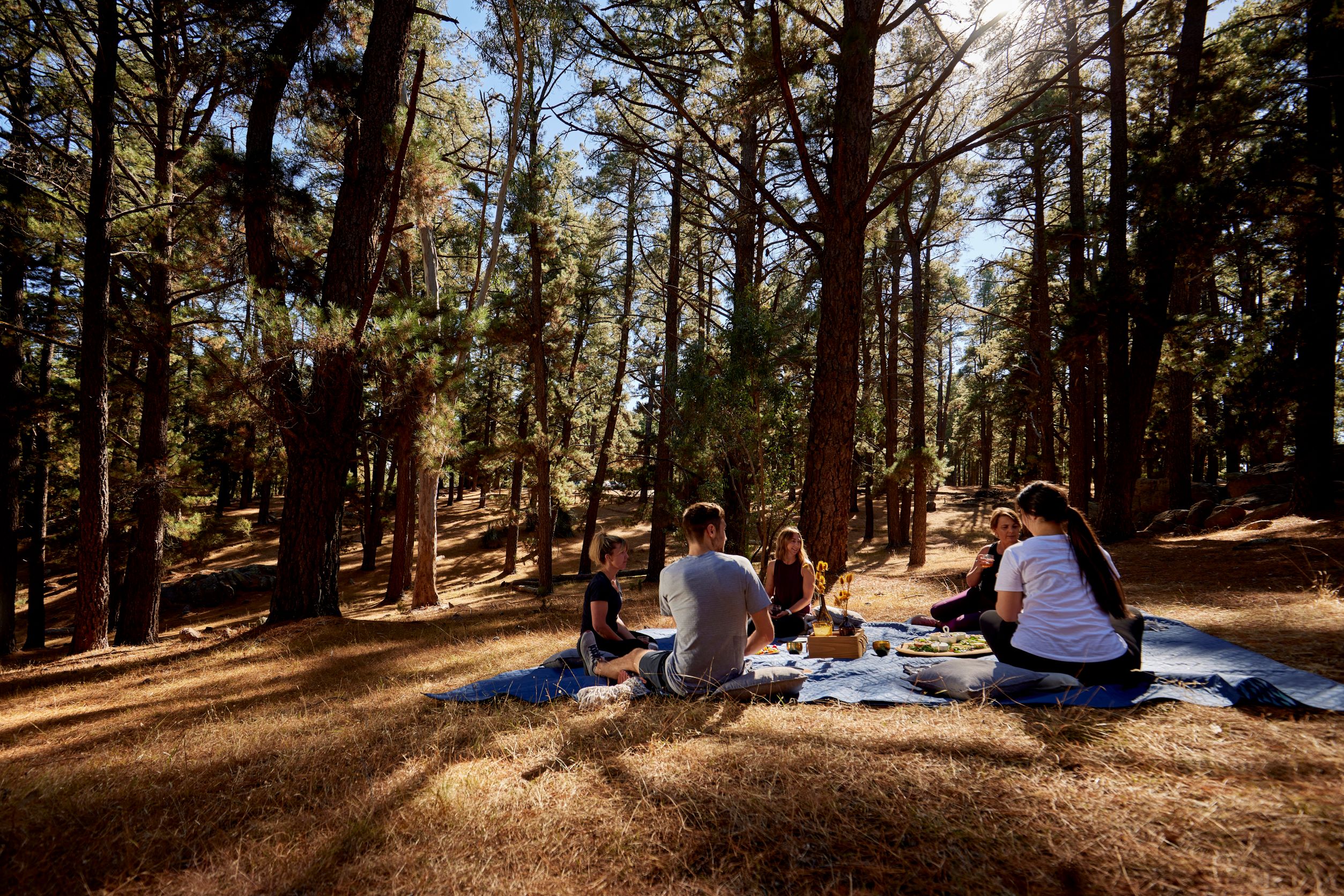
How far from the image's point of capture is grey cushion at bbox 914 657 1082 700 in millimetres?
3418

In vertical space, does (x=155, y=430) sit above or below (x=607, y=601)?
above

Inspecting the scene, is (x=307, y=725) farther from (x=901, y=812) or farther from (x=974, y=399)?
(x=974, y=399)

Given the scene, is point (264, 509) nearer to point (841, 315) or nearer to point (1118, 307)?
point (841, 315)

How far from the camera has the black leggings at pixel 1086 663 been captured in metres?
3.47

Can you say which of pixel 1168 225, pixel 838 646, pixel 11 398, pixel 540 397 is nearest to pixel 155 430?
pixel 11 398

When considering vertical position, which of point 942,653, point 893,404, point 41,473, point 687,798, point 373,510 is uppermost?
point 893,404

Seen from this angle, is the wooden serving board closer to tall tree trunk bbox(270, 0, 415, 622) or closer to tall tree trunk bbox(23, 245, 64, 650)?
tall tree trunk bbox(270, 0, 415, 622)

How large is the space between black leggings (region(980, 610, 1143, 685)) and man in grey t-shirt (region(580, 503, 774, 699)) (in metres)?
1.50

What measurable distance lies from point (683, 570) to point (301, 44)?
419 inches

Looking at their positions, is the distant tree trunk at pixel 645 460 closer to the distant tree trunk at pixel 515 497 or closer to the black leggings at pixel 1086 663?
the distant tree trunk at pixel 515 497

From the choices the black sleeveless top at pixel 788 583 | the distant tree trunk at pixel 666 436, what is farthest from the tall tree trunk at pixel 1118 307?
the black sleeveless top at pixel 788 583

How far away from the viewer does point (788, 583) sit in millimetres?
6145

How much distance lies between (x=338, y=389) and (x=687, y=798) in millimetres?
7992

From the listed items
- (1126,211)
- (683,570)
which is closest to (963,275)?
(1126,211)
